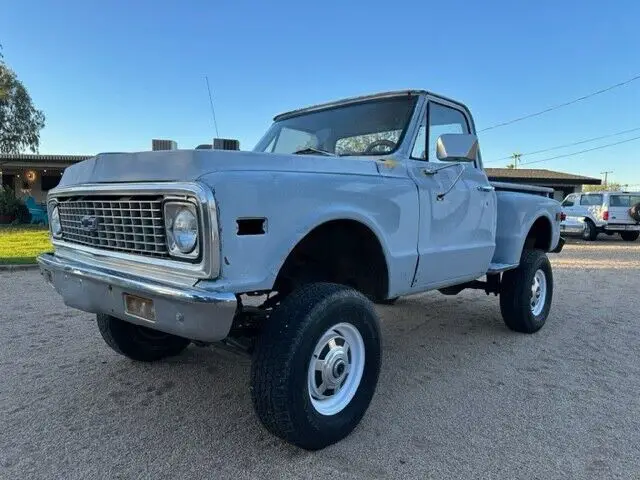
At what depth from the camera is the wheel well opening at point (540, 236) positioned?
540 centimetres

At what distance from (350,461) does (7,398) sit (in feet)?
7.53

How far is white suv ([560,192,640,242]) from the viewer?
17.9 metres

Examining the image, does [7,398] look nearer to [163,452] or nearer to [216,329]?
[163,452]

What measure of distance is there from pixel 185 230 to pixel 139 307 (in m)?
0.46

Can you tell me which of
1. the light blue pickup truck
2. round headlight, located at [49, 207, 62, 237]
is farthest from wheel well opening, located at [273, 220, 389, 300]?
round headlight, located at [49, 207, 62, 237]

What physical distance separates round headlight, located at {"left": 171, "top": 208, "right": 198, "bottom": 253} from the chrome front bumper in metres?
0.19

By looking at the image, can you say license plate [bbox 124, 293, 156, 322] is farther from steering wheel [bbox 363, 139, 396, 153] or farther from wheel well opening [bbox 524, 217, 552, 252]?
wheel well opening [bbox 524, 217, 552, 252]

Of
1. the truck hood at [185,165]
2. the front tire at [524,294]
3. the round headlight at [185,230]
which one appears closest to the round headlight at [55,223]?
the truck hood at [185,165]

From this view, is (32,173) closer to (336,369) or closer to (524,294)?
(524,294)

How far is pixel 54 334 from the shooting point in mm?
4652

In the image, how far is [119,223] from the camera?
262cm

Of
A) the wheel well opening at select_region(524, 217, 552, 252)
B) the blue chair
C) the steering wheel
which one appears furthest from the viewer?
the blue chair

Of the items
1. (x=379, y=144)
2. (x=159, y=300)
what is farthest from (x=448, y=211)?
(x=159, y=300)

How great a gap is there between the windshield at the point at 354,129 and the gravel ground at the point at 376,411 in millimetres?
1746
